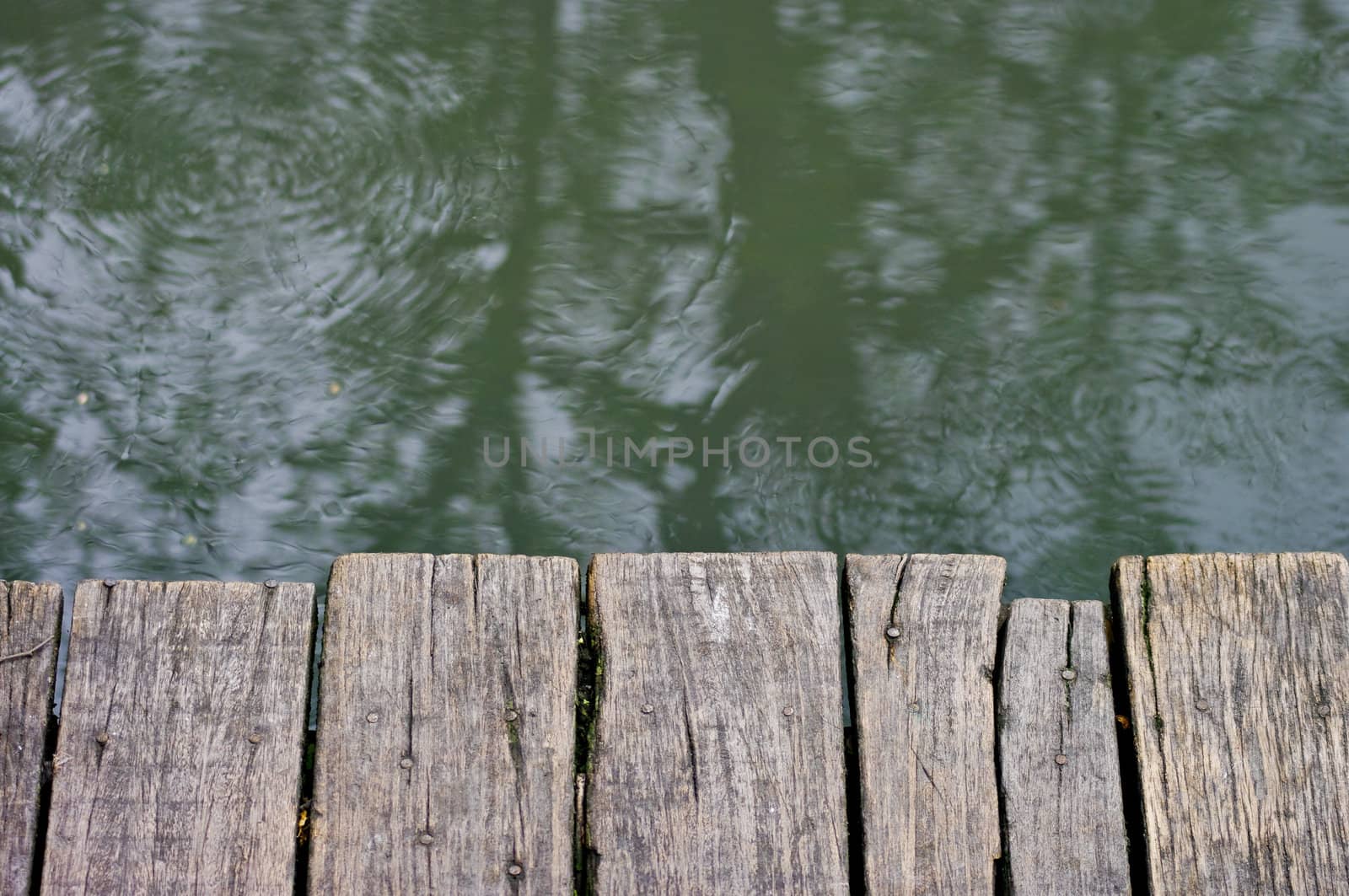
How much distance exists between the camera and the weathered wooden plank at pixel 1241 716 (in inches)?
73.4

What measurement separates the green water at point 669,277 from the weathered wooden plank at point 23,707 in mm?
733

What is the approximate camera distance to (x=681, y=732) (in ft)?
6.21

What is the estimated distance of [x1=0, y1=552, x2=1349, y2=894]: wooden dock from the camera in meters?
1.84

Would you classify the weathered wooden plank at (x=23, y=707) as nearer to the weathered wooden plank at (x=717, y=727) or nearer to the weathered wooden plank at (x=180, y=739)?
the weathered wooden plank at (x=180, y=739)

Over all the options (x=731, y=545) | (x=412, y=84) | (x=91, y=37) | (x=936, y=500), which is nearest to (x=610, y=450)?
→ (x=731, y=545)

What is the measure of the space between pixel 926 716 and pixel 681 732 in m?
0.39

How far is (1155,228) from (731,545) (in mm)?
1293

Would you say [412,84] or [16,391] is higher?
[412,84]

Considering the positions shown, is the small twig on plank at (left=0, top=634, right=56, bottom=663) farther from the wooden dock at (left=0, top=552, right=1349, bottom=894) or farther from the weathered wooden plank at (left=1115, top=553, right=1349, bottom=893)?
the weathered wooden plank at (left=1115, top=553, right=1349, bottom=893)

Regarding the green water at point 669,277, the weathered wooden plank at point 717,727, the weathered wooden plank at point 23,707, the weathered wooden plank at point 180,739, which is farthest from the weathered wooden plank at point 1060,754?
the weathered wooden plank at point 23,707

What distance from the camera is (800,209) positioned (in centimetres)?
289

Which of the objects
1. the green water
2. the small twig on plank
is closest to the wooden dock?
the small twig on plank

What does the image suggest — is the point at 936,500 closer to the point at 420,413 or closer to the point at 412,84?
the point at 420,413

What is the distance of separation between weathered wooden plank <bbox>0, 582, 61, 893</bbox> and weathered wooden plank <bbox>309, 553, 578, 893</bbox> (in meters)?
0.43
